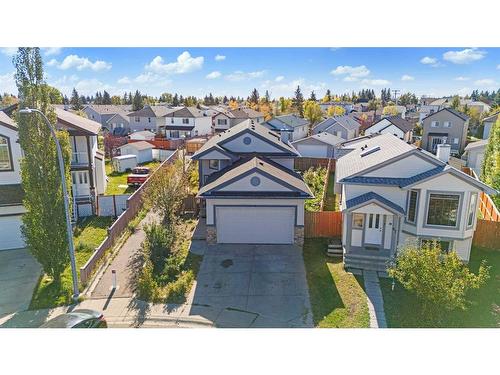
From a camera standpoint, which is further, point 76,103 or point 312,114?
point 76,103

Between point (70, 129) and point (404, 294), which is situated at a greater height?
point (70, 129)

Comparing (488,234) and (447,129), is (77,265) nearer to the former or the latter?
(488,234)

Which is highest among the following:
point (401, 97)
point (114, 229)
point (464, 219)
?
point (401, 97)

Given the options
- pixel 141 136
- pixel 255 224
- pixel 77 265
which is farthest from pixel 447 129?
pixel 77 265

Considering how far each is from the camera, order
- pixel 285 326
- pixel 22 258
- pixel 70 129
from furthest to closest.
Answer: pixel 70 129 → pixel 22 258 → pixel 285 326

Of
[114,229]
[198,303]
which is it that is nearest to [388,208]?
[198,303]

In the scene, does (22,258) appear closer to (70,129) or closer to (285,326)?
(70,129)

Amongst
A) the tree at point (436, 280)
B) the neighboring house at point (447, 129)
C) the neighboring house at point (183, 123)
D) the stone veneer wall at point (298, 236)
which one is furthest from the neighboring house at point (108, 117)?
the tree at point (436, 280)
